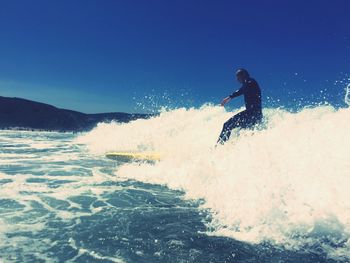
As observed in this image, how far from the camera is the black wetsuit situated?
1030 centimetres

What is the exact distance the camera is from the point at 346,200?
18.7 feet

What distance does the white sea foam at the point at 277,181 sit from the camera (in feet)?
17.5

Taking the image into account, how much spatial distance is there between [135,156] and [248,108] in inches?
217

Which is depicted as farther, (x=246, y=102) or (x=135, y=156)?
(x=135, y=156)

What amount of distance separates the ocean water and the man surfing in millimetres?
241

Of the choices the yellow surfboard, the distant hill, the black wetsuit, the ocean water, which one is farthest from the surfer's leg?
the distant hill

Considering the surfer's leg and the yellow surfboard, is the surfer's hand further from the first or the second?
the yellow surfboard

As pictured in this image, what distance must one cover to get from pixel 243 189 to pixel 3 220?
4.18 meters

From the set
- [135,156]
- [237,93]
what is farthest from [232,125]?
[135,156]

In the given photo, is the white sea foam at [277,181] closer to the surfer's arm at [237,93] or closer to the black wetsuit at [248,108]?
the black wetsuit at [248,108]

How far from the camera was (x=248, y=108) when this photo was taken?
10398 millimetres

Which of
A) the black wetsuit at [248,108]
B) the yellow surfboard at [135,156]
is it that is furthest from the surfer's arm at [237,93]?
the yellow surfboard at [135,156]

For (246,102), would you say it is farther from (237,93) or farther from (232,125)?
(232,125)

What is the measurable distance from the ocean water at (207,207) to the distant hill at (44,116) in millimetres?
54251
